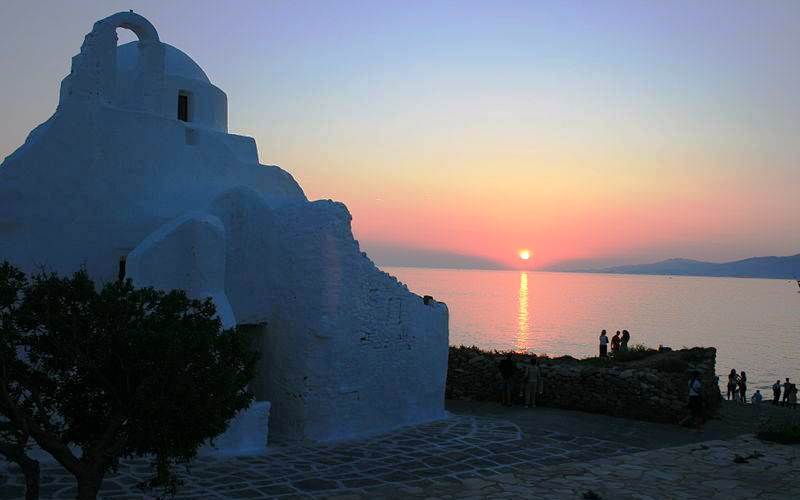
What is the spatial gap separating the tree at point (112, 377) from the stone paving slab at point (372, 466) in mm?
2787

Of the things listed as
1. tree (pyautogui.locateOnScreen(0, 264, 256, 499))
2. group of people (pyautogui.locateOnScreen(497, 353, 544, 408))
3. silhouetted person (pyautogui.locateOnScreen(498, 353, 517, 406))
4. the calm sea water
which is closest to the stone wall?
group of people (pyautogui.locateOnScreen(497, 353, 544, 408))

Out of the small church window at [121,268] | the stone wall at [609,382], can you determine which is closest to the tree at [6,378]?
the small church window at [121,268]

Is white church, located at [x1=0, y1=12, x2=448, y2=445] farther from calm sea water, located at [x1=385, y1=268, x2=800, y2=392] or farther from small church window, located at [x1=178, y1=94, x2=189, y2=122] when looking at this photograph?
calm sea water, located at [x1=385, y1=268, x2=800, y2=392]

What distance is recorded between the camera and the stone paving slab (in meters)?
9.20

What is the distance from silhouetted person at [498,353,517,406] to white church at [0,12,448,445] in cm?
337

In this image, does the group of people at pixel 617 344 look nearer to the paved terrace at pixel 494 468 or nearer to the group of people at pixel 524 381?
the group of people at pixel 524 381

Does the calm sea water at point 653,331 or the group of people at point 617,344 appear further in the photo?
the calm sea water at point 653,331

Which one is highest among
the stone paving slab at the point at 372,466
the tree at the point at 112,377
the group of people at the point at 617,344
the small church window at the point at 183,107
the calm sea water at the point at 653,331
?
the small church window at the point at 183,107

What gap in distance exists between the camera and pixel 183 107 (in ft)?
49.8

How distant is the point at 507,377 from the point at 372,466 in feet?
23.4

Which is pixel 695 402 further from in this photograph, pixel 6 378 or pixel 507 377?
pixel 6 378

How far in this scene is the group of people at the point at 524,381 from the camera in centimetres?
1716

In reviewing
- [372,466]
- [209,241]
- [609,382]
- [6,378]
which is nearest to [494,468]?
[372,466]

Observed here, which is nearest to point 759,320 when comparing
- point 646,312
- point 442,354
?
point 646,312
